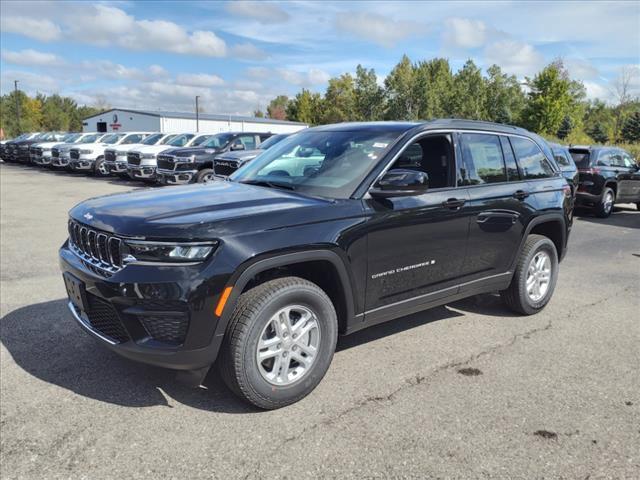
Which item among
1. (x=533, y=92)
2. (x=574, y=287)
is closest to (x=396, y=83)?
(x=533, y=92)

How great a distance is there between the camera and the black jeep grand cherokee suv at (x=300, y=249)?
10.0ft

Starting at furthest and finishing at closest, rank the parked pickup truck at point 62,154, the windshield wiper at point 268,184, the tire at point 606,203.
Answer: the parked pickup truck at point 62,154
the tire at point 606,203
the windshield wiper at point 268,184

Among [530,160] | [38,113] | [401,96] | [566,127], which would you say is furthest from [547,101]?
[38,113]

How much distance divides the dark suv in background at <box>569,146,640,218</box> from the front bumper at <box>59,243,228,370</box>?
1215cm

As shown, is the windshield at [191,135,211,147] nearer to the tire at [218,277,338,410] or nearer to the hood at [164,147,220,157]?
the hood at [164,147,220,157]

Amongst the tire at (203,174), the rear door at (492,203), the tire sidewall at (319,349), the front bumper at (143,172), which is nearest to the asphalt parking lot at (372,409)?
the tire sidewall at (319,349)

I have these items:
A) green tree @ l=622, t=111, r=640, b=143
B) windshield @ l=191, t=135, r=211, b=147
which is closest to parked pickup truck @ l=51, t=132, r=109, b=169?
windshield @ l=191, t=135, r=211, b=147

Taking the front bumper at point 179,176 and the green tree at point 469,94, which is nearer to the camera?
the front bumper at point 179,176

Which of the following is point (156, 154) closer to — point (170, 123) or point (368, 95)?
point (170, 123)

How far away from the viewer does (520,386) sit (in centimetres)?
377

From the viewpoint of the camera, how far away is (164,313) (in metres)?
3.00

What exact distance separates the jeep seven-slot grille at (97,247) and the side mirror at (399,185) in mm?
1714

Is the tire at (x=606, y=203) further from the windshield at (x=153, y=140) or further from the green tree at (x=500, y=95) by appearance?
the green tree at (x=500, y=95)

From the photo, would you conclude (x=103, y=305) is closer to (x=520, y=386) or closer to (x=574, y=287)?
(x=520, y=386)
